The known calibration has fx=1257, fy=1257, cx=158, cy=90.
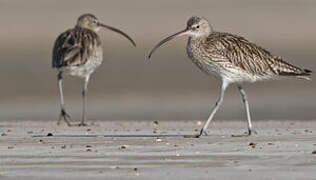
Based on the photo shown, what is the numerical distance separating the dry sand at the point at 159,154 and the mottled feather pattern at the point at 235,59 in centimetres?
86

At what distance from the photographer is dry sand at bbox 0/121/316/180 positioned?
41.0ft

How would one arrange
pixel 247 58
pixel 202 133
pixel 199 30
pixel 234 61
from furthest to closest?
pixel 199 30, pixel 247 58, pixel 234 61, pixel 202 133

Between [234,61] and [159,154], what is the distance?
3.50 metres

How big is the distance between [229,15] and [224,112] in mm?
25978

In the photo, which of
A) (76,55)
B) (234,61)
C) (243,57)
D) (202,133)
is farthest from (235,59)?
(76,55)

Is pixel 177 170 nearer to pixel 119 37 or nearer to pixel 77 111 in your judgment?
pixel 77 111

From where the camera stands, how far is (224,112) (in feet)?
76.2

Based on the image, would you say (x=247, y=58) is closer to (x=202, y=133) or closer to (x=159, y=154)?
(x=202, y=133)

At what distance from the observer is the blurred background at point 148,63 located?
78.7ft

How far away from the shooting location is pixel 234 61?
17453 millimetres

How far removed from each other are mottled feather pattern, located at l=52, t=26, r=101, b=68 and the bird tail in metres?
4.84

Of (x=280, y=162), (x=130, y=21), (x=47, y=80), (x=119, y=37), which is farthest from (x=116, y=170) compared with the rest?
(x=130, y=21)

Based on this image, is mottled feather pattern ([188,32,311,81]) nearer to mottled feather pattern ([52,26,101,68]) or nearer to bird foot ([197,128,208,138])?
→ bird foot ([197,128,208,138])

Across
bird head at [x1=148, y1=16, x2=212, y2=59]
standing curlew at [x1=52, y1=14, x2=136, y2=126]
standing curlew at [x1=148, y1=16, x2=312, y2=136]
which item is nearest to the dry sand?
standing curlew at [x1=148, y1=16, x2=312, y2=136]
